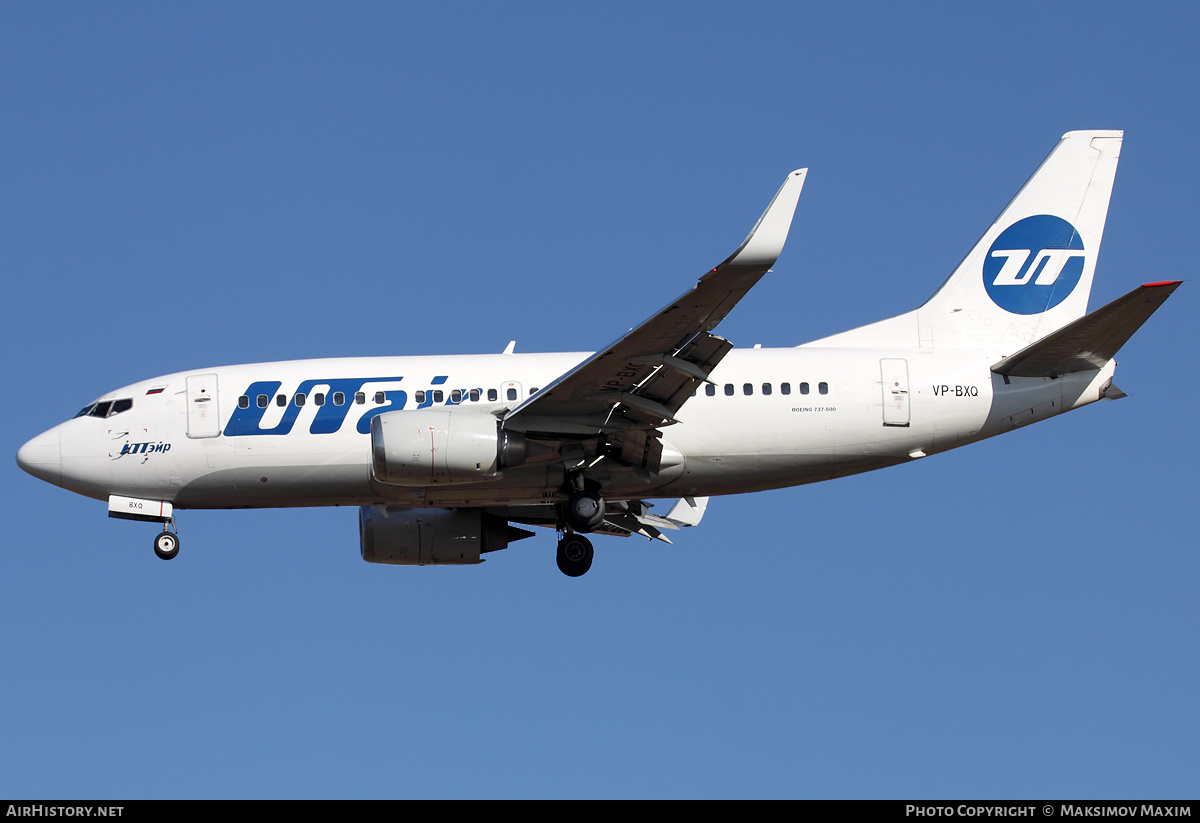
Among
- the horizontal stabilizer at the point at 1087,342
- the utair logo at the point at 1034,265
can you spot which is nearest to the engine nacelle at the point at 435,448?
the horizontal stabilizer at the point at 1087,342

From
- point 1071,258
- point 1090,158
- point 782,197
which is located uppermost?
point 1090,158

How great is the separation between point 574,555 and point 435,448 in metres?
4.54

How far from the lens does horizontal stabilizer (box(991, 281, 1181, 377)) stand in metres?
24.2

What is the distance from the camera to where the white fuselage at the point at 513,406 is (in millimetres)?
26219

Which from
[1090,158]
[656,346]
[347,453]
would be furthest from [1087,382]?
[347,453]

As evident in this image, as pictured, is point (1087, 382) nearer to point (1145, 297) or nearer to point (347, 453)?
point (1145, 297)

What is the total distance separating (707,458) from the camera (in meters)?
26.2

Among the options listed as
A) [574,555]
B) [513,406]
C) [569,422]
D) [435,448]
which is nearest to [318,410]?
[435,448]

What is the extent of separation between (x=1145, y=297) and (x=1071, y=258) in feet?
17.6

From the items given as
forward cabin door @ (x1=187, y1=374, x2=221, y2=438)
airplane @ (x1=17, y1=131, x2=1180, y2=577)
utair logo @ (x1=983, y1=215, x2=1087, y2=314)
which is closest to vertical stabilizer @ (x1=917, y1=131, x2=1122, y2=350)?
utair logo @ (x1=983, y1=215, x2=1087, y2=314)

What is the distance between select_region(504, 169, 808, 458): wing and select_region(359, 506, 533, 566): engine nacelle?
4.40m

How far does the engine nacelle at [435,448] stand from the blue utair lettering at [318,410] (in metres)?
1.84

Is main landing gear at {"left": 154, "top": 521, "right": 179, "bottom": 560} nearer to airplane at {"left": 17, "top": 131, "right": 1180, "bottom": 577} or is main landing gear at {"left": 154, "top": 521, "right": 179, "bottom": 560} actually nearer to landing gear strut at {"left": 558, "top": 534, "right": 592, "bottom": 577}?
airplane at {"left": 17, "top": 131, "right": 1180, "bottom": 577}

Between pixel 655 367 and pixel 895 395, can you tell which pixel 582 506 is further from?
pixel 895 395
